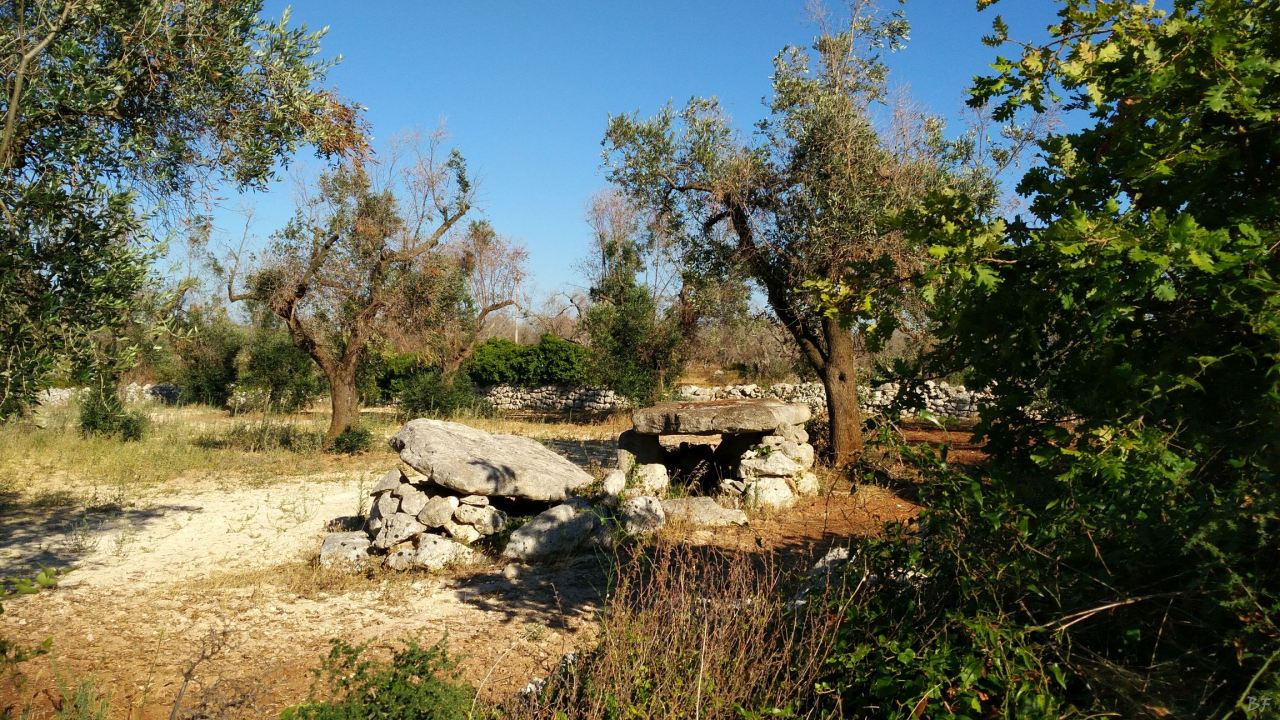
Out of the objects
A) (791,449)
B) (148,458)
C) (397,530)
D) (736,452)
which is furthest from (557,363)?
(397,530)

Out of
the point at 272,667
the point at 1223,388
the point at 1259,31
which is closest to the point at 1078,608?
the point at 1223,388

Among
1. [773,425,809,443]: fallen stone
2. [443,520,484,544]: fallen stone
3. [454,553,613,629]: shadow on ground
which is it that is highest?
[773,425,809,443]: fallen stone

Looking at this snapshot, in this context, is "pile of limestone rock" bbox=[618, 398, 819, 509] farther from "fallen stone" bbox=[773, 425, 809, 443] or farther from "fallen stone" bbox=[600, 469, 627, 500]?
"fallen stone" bbox=[600, 469, 627, 500]

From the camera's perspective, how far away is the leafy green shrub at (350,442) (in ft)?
48.5

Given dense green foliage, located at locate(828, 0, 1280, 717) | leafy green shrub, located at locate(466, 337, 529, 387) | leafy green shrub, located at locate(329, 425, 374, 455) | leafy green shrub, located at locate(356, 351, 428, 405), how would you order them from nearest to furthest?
dense green foliage, located at locate(828, 0, 1280, 717), leafy green shrub, located at locate(329, 425, 374, 455), leafy green shrub, located at locate(356, 351, 428, 405), leafy green shrub, located at locate(466, 337, 529, 387)

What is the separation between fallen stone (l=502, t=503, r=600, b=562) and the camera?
301 inches

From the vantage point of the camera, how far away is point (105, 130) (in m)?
5.91

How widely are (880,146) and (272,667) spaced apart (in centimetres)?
947

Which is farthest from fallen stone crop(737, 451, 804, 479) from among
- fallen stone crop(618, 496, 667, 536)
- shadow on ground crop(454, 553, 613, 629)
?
shadow on ground crop(454, 553, 613, 629)

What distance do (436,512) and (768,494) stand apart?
437cm

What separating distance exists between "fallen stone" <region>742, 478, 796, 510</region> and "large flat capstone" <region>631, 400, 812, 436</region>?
2.62 feet

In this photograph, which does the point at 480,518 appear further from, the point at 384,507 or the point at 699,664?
the point at 699,664

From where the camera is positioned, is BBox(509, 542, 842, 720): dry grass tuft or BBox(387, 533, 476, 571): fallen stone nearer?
BBox(509, 542, 842, 720): dry grass tuft

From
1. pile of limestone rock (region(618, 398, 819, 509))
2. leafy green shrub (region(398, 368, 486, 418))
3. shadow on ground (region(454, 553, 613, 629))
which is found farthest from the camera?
leafy green shrub (region(398, 368, 486, 418))
